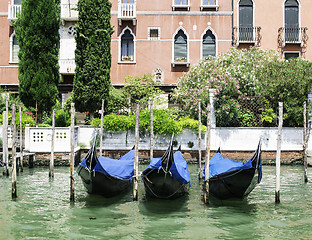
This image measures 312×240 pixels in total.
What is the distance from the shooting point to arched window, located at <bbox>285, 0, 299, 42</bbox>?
53.7 ft

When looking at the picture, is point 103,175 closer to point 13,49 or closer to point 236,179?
point 236,179

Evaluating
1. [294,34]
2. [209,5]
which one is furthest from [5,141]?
[294,34]

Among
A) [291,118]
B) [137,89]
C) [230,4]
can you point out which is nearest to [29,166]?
[137,89]

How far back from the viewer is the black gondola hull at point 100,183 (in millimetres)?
7309

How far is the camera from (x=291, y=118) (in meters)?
12.6

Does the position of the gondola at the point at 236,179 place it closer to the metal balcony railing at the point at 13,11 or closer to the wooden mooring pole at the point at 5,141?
the wooden mooring pole at the point at 5,141

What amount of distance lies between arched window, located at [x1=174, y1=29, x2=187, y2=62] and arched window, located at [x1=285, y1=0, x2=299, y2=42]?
14.1 ft

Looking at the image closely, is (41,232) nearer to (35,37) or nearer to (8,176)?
(8,176)

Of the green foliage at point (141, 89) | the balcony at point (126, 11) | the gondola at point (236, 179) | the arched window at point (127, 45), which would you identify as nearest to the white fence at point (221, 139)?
the green foliage at point (141, 89)

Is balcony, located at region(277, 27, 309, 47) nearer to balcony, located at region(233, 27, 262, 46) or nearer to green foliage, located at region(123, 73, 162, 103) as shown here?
balcony, located at region(233, 27, 262, 46)

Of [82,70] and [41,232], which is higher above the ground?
[82,70]

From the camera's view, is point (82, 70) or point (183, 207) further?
point (82, 70)

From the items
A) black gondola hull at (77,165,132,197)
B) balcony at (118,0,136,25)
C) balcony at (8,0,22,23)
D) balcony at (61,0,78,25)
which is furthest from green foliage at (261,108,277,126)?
balcony at (8,0,22,23)

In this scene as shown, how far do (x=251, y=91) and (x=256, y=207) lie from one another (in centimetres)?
682
